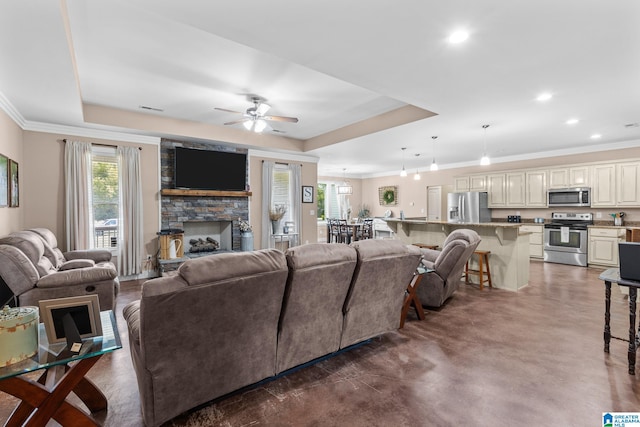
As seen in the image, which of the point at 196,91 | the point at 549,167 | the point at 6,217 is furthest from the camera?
the point at 549,167

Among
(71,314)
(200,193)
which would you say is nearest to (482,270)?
(71,314)

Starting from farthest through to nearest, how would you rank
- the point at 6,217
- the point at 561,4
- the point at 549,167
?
the point at 549,167
the point at 6,217
the point at 561,4

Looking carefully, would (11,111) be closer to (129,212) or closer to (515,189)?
(129,212)

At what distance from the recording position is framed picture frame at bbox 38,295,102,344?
1.49 m

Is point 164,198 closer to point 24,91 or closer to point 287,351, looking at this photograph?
point 24,91

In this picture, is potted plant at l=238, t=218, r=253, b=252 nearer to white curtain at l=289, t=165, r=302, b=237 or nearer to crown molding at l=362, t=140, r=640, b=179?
white curtain at l=289, t=165, r=302, b=237

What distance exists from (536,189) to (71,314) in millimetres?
8540

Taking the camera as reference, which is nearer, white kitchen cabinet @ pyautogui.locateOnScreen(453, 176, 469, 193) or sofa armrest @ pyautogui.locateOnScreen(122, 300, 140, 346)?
sofa armrest @ pyautogui.locateOnScreen(122, 300, 140, 346)

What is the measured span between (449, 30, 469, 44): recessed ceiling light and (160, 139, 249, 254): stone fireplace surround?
16.0 feet

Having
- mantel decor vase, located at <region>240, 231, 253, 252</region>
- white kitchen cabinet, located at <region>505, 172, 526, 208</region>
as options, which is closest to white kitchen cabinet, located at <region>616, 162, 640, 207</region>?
white kitchen cabinet, located at <region>505, 172, 526, 208</region>

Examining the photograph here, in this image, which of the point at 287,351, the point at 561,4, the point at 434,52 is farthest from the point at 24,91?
the point at 561,4

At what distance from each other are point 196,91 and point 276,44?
6.65ft

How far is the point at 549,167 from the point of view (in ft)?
22.8

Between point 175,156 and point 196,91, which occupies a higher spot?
point 196,91
